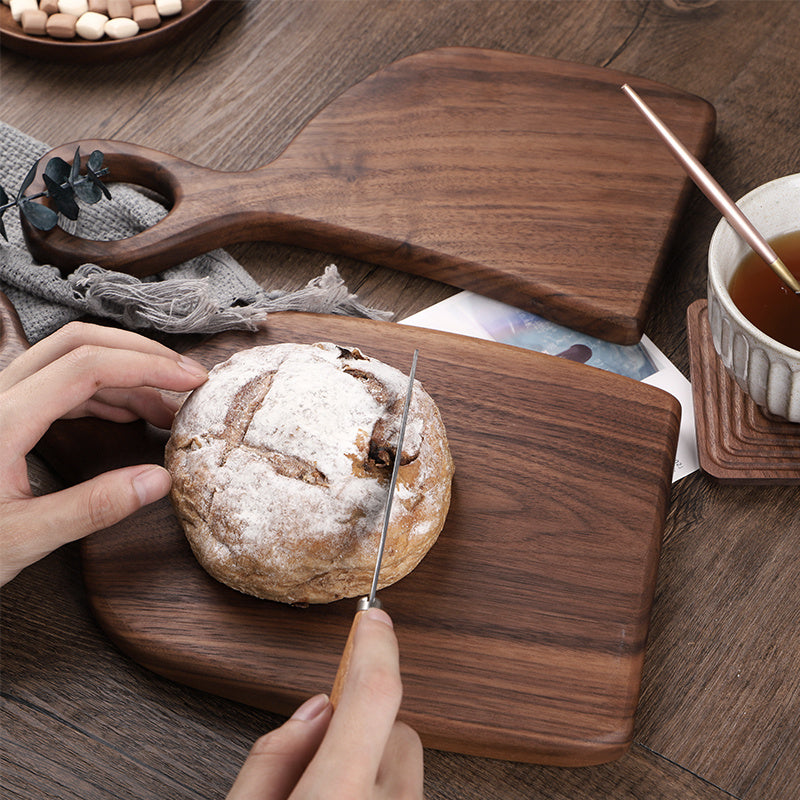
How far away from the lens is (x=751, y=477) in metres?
1.18

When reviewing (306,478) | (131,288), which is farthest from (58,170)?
(306,478)

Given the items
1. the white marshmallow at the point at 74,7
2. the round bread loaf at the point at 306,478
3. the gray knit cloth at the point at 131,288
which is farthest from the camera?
the white marshmallow at the point at 74,7

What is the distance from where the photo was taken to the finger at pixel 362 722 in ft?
2.34

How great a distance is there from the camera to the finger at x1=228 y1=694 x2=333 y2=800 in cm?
79

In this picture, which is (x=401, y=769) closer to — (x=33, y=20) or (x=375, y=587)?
(x=375, y=587)

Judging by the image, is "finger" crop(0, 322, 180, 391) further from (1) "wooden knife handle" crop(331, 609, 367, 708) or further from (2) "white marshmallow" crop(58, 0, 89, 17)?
(2) "white marshmallow" crop(58, 0, 89, 17)

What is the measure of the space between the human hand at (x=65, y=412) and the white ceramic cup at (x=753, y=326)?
27.5 inches

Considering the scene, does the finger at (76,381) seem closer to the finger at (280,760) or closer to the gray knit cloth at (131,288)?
the gray knit cloth at (131,288)

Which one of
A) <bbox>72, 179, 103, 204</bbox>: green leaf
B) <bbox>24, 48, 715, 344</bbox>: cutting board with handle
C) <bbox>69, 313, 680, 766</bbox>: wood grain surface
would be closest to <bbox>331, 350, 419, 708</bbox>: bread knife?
<bbox>69, 313, 680, 766</bbox>: wood grain surface

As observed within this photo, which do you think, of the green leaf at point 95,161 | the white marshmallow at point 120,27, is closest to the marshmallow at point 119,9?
the white marshmallow at point 120,27

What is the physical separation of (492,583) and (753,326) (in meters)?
0.47

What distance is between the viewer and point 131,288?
1298 mm

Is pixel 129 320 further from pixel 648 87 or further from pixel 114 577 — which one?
pixel 648 87

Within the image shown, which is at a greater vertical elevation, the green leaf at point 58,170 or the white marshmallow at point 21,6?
the white marshmallow at point 21,6
